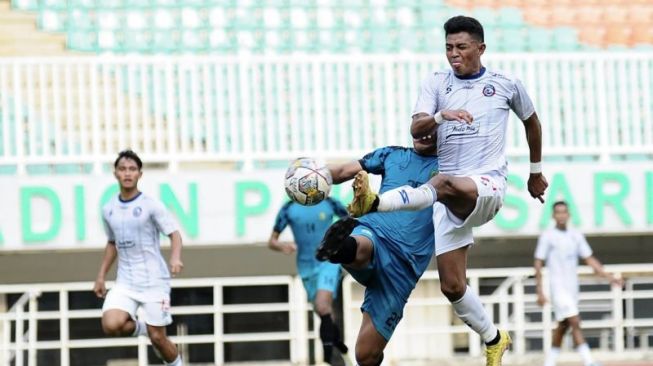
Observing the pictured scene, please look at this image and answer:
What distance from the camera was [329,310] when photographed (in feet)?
42.4

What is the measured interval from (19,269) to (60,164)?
1.59 meters

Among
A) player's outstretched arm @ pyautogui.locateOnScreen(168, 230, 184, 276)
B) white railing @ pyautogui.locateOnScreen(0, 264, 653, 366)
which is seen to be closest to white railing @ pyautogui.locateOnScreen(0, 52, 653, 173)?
white railing @ pyautogui.locateOnScreen(0, 264, 653, 366)

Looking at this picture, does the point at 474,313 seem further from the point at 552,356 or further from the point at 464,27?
the point at 552,356

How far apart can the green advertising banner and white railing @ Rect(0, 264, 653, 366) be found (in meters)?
0.51

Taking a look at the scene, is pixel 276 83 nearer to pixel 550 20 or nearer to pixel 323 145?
pixel 323 145

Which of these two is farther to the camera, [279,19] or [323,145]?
[279,19]

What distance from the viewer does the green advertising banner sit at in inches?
608

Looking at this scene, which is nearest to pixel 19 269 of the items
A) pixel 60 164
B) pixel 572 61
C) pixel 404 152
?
pixel 60 164

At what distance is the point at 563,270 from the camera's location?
14.7 m

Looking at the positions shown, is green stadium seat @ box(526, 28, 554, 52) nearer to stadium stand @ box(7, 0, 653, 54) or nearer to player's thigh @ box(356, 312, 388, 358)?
stadium stand @ box(7, 0, 653, 54)

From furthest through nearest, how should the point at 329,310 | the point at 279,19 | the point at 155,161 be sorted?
the point at 279,19, the point at 155,161, the point at 329,310

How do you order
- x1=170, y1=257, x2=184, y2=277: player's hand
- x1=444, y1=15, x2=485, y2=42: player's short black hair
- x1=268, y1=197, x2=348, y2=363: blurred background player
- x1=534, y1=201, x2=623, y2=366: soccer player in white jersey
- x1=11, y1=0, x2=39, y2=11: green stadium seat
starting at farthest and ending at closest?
1. x1=11, y1=0, x2=39, y2=11: green stadium seat
2. x1=534, y1=201, x2=623, y2=366: soccer player in white jersey
3. x1=268, y1=197, x2=348, y2=363: blurred background player
4. x1=170, y1=257, x2=184, y2=277: player's hand
5. x1=444, y1=15, x2=485, y2=42: player's short black hair

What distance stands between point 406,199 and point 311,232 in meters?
5.43

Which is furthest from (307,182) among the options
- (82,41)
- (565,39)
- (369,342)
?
(565,39)
